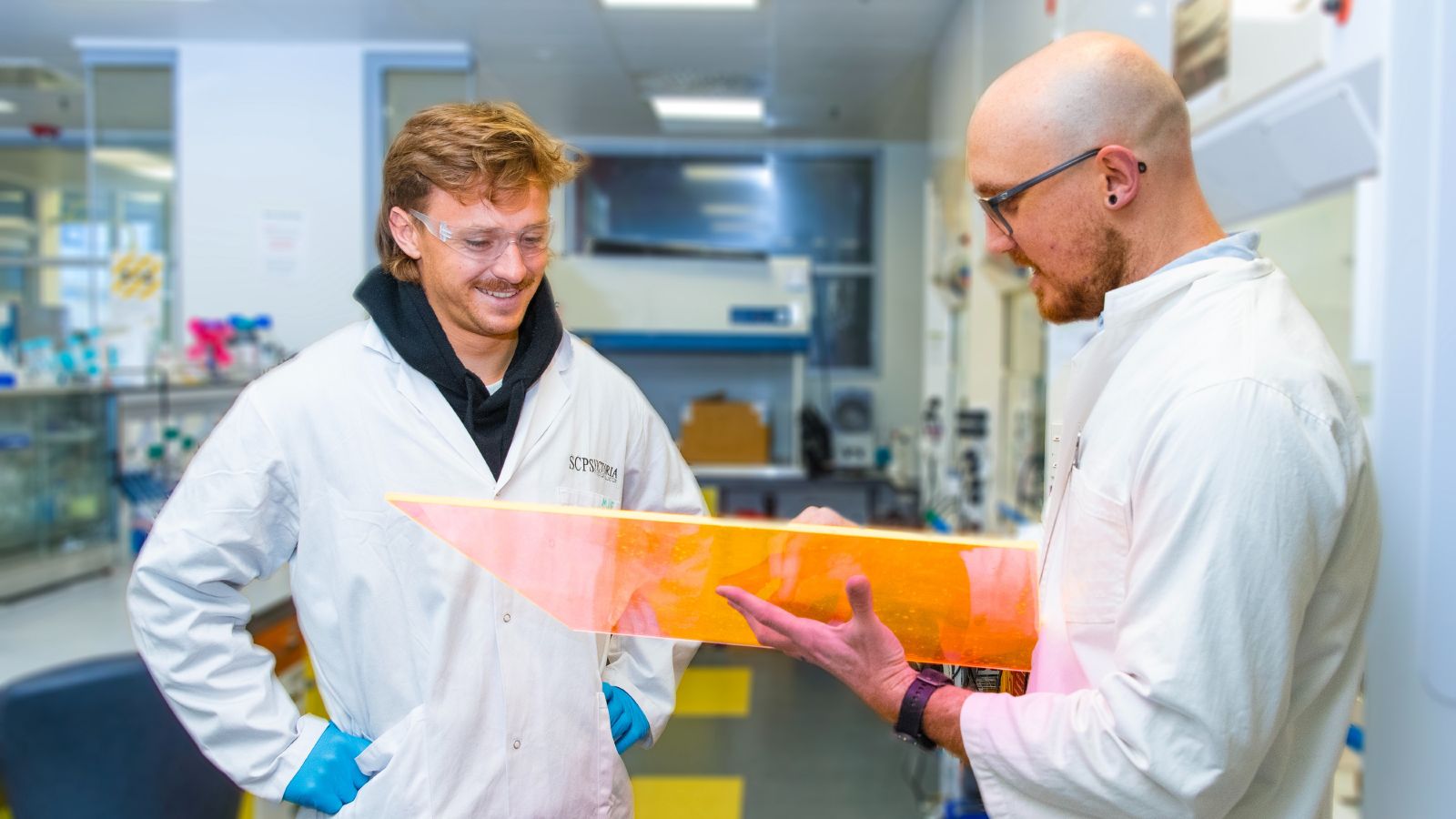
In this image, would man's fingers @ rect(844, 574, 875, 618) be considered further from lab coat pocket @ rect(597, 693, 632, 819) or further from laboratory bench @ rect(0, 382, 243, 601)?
laboratory bench @ rect(0, 382, 243, 601)

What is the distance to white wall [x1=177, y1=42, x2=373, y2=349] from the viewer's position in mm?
4715

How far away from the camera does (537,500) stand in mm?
1228

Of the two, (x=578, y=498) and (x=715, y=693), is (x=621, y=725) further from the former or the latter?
(x=715, y=693)

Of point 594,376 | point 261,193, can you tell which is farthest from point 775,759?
point 261,193

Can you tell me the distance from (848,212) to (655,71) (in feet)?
6.99

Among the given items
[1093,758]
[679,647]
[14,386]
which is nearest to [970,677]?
[1093,758]

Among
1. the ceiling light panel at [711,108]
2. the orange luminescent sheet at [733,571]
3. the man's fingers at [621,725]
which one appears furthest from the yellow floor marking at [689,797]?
the ceiling light panel at [711,108]

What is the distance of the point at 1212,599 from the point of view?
776mm

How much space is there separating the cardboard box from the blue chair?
3.55m

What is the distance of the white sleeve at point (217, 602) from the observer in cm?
114

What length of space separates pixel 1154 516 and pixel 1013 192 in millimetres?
339

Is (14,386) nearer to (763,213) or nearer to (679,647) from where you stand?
(679,647)

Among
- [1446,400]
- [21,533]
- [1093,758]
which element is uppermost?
[1446,400]

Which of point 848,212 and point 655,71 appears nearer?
point 655,71
